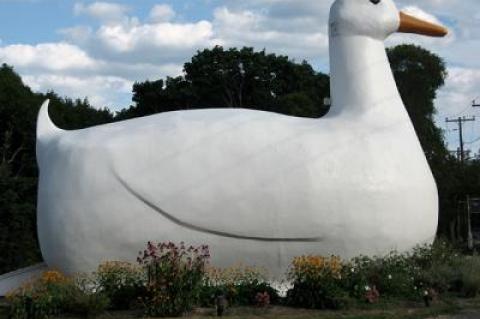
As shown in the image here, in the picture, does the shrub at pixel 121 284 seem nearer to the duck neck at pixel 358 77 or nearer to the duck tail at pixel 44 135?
the duck tail at pixel 44 135

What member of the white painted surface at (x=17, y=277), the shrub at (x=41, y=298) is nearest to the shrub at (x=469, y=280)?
the shrub at (x=41, y=298)

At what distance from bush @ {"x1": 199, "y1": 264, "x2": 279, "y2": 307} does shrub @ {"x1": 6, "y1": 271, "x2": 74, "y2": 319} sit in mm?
2156

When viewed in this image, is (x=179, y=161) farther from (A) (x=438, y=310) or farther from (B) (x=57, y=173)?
(A) (x=438, y=310)

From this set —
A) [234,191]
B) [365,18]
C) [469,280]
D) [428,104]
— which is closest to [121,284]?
[234,191]

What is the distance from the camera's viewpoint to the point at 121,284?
449 inches

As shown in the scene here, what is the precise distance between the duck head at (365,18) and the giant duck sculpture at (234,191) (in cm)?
205

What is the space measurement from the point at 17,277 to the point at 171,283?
14.4ft

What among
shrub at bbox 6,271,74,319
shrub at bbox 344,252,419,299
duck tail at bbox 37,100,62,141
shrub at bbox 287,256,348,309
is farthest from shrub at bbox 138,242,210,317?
duck tail at bbox 37,100,62,141

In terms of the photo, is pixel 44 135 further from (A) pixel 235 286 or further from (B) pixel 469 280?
(B) pixel 469 280

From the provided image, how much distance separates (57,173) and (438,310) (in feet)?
22.2

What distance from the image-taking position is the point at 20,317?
1027 centimetres

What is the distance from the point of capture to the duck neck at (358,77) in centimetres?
1327

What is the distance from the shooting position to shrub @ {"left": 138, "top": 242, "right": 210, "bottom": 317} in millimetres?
10539

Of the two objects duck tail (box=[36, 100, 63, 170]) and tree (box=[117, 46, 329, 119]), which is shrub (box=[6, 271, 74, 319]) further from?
tree (box=[117, 46, 329, 119])
